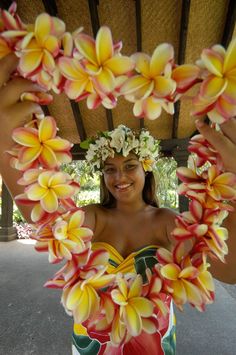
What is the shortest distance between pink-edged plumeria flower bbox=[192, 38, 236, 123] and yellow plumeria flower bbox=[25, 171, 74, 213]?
271 mm

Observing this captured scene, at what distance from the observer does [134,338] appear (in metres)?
0.75

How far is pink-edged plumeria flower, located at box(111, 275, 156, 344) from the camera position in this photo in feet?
1.66

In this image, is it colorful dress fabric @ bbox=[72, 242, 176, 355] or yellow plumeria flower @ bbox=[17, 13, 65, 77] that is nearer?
yellow plumeria flower @ bbox=[17, 13, 65, 77]

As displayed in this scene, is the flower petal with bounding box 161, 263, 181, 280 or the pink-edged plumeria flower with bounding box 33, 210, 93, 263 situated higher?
the pink-edged plumeria flower with bounding box 33, 210, 93, 263

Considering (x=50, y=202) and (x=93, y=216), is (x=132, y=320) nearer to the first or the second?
(x=50, y=202)

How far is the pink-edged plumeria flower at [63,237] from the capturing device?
497 mm

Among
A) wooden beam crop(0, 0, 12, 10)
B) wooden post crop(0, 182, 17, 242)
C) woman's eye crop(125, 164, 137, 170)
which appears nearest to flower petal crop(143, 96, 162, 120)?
woman's eye crop(125, 164, 137, 170)

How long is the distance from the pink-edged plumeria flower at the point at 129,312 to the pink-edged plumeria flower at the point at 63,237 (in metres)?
0.11

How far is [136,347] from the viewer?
0.75 m

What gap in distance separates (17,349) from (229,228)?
2.24 metres

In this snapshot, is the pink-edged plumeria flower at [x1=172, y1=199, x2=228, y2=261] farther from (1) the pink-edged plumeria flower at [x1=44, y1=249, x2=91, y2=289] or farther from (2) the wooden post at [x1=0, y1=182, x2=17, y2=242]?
(2) the wooden post at [x1=0, y1=182, x2=17, y2=242]

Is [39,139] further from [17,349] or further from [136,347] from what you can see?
[17,349]

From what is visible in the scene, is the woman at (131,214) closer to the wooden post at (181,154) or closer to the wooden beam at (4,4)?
the wooden beam at (4,4)

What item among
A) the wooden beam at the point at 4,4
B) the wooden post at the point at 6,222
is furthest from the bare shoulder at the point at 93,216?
the wooden post at the point at 6,222
